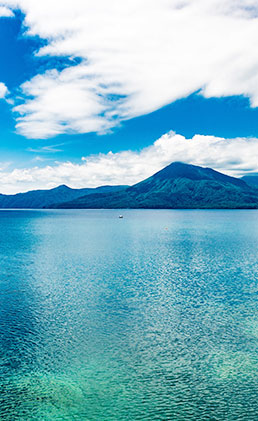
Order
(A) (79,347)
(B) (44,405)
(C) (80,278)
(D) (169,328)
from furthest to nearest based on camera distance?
(C) (80,278) → (D) (169,328) → (A) (79,347) → (B) (44,405)

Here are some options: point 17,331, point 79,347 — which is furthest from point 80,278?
point 79,347

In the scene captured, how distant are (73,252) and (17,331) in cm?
5925

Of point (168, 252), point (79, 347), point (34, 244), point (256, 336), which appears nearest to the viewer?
point (79, 347)

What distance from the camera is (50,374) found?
1046 inches

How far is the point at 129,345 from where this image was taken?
103ft

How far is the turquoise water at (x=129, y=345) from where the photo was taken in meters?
22.4

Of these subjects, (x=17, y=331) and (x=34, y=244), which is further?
(x=34, y=244)

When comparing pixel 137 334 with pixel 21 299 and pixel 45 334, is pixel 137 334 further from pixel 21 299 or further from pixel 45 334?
pixel 21 299

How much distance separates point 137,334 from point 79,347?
6.45 meters

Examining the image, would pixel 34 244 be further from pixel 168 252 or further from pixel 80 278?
pixel 80 278

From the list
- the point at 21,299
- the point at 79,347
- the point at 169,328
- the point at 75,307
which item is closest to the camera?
the point at 79,347

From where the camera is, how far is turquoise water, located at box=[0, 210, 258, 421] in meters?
22.4

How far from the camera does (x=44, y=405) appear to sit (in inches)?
880

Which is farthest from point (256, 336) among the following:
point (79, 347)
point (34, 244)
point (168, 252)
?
point (34, 244)
